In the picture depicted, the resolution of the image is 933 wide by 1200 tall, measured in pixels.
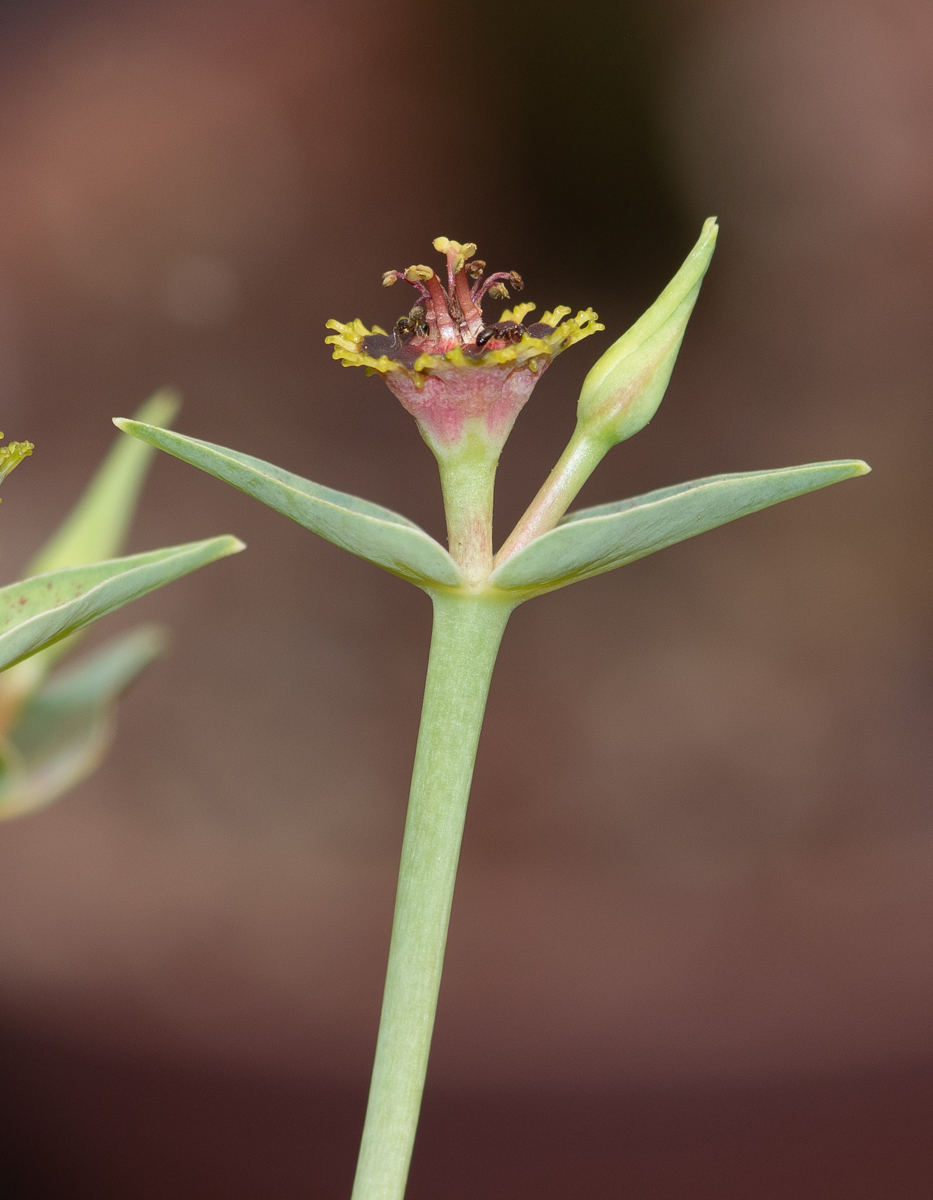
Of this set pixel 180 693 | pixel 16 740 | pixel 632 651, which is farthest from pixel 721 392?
pixel 16 740

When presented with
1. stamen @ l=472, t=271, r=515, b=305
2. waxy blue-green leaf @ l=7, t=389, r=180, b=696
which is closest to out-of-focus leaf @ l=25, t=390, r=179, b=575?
waxy blue-green leaf @ l=7, t=389, r=180, b=696

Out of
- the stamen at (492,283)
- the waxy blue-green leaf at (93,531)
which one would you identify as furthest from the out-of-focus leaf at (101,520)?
the stamen at (492,283)

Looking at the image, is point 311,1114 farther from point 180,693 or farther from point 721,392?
point 721,392

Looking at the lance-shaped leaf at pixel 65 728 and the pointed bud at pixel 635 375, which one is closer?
the pointed bud at pixel 635 375

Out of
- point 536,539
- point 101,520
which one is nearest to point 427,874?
point 536,539

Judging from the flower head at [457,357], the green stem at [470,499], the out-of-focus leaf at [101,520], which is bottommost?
the green stem at [470,499]

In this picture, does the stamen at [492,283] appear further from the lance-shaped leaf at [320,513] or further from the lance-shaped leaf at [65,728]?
the lance-shaped leaf at [65,728]

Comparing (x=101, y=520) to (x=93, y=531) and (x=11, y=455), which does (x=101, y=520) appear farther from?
(x=11, y=455)
